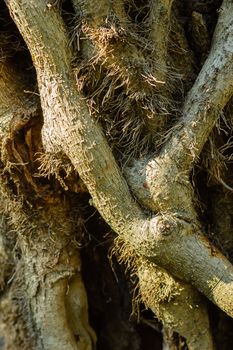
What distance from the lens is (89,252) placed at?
2.06 meters

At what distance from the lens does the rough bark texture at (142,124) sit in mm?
1493

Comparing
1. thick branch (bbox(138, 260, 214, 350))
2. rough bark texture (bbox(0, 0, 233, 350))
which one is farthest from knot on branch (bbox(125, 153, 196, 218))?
thick branch (bbox(138, 260, 214, 350))

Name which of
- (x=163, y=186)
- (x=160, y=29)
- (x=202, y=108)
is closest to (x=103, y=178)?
(x=163, y=186)

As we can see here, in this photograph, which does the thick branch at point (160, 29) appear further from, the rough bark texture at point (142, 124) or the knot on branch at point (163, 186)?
the knot on branch at point (163, 186)

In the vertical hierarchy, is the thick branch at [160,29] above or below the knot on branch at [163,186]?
above

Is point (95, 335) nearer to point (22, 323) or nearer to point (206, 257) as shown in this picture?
point (22, 323)

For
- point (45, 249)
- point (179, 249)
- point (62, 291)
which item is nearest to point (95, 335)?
point (62, 291)

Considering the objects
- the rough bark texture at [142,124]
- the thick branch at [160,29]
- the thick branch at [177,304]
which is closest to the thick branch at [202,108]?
the rough bark texture at [142,124]

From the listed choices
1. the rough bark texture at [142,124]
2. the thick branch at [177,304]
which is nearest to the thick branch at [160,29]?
the rough bark texture at [142,124]

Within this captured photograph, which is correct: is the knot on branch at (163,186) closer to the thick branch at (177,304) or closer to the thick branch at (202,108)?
the thick branch at (202,108)

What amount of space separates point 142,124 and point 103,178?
0.63 ft

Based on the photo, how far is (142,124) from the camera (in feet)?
5.16

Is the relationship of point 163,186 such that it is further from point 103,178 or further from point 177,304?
point 177,304

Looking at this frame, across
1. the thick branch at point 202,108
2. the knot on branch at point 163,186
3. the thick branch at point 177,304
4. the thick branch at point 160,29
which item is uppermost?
the thick branch at point 160,29
